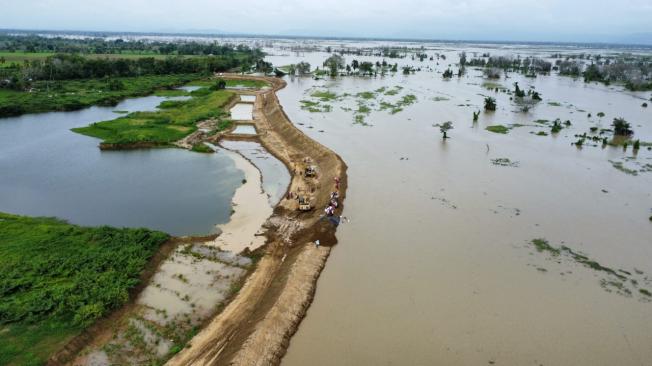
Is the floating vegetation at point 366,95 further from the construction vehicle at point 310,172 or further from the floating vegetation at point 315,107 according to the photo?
the construction vehicle at point 310,172

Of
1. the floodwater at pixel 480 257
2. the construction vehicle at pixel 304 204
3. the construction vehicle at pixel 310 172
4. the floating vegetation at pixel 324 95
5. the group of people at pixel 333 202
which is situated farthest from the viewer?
the floating vegetation at pixel 324 95

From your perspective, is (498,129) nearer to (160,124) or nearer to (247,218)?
(247,218)

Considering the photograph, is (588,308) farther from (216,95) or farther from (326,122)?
(216,95)

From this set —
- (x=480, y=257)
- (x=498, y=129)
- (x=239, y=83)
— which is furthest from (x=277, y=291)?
(x=239, y=83)

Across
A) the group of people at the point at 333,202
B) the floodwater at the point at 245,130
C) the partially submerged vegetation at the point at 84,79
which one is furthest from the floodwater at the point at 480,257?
the partially submerged vegetation at the point at 84,79

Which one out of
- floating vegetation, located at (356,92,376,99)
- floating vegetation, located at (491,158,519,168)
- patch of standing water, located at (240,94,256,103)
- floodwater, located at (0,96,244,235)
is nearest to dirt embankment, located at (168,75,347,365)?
floodwater, located at (0,96,244,235)

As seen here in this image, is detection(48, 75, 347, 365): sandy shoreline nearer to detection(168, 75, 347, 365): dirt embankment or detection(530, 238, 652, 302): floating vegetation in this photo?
detection(168, 75, 347, 365): dirt embankment

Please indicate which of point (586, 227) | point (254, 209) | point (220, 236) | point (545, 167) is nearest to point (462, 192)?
point (586, 227)
